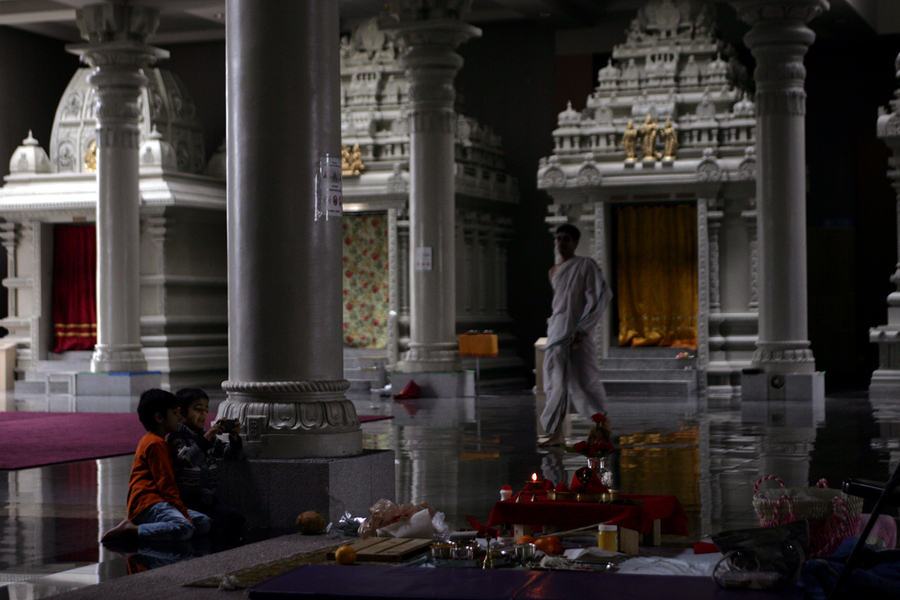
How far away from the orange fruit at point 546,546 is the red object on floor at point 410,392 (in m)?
11.1

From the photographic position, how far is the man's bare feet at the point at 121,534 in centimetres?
623

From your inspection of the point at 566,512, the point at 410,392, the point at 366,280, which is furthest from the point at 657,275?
the point at 566,512

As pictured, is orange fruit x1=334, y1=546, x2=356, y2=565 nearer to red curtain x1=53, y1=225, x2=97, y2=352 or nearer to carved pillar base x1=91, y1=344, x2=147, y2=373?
carved pillar base x1=91, y1=344, x2=147, y2=373

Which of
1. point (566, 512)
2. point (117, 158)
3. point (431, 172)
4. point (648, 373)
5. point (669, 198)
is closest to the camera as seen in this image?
point (566, 512)

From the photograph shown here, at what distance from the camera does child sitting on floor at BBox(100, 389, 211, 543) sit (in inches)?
246

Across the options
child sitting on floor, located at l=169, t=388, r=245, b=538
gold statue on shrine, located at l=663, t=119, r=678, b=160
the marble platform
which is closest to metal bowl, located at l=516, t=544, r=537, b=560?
the marble platform

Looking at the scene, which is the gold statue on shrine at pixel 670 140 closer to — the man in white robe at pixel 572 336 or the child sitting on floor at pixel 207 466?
the man in white robe at pixel 572 336

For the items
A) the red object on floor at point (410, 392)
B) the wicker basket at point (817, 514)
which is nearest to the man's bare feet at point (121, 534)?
the wicker basket at point (817, 514)

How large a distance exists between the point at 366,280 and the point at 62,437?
9714 mm

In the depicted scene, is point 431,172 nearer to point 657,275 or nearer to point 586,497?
point 657,275

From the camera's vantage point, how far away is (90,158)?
68.7ft

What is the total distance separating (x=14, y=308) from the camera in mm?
21297

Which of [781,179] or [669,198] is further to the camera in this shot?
[669,198]

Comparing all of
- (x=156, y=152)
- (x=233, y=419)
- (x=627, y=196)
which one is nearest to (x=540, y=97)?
(x=627, y=196)
